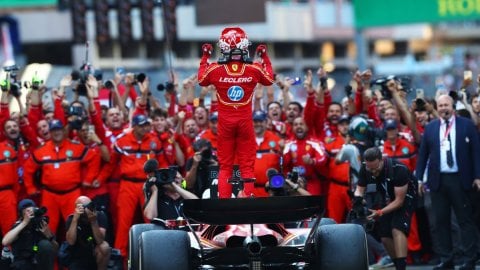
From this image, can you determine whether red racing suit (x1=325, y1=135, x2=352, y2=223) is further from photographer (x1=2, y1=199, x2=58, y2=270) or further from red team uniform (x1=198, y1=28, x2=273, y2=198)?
photographer (x1=2, y1=199, x2=58, y2=270)

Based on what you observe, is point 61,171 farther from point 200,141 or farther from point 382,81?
point 382,81

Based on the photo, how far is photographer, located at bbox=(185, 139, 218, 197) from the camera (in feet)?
50.2

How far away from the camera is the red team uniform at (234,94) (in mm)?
13344

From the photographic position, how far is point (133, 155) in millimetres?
16531

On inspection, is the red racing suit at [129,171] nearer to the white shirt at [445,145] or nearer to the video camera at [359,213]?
the video camera at [359,213]

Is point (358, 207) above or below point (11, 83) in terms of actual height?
below

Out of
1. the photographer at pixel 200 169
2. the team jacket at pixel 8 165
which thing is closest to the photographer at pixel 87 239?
the photographer at pixel 200 169

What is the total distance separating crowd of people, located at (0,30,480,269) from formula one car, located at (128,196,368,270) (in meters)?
2.73

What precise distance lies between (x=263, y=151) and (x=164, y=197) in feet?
8.09

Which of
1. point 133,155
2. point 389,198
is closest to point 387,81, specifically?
point 389,198

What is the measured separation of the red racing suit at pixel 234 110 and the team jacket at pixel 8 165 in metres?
3.51

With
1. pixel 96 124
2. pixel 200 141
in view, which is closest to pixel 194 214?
pixel 200 141

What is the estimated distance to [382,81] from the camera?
16875 millimetres

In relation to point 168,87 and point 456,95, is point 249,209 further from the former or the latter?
point 168,87
